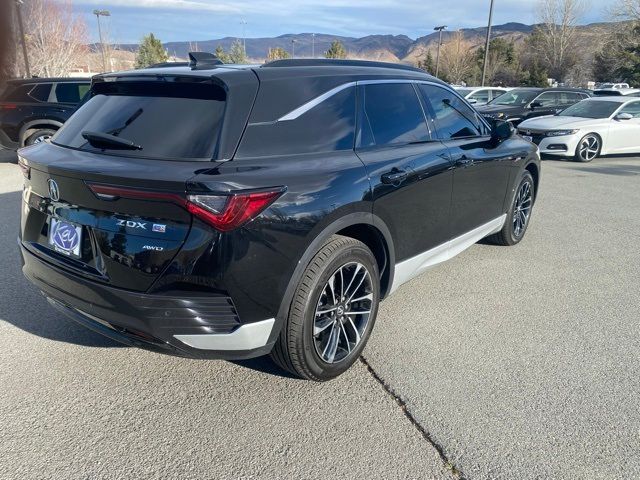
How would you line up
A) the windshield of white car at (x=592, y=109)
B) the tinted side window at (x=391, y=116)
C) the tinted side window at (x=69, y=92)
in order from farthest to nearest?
the windshield of white car at (x=592, y=109), the tinted side window at (x=69, y=92), the tinted side window at (x=391, y=116)

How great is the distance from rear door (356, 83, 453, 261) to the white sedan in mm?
9239

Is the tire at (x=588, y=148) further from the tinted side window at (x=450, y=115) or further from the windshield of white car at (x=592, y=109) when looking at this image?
the tinted side window at (x=450, y=115)

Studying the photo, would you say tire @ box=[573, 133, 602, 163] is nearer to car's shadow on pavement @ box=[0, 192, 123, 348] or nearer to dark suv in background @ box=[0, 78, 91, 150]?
dark suv in background @ box=[0, 78, 91, 150]

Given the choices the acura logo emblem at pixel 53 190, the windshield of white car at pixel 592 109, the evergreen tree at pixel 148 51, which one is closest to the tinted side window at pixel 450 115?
the acura logo emblem at pixel 53 190

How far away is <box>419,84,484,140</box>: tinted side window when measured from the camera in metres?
3.87

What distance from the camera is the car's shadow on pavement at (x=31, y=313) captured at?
3328 mm

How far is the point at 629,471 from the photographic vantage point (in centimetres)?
224

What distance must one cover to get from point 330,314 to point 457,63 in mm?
61398

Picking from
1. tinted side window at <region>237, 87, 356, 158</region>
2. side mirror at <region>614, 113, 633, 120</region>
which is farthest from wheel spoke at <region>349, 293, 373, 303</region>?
side mirror at <region>614, 113, 633, 120</region>

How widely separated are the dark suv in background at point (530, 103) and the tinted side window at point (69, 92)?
10.6 meters

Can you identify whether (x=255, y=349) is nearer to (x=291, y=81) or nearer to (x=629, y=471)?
(x=291, y=81)

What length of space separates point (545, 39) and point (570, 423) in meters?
58.6

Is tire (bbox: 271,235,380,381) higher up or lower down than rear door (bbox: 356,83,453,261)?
lower down

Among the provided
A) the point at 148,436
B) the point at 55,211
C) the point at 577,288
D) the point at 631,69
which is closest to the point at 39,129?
the point at 55,211
